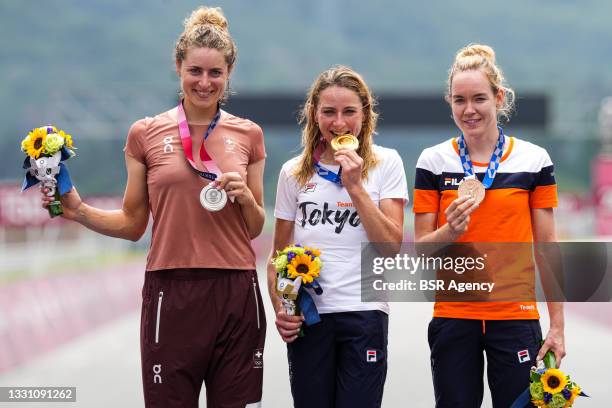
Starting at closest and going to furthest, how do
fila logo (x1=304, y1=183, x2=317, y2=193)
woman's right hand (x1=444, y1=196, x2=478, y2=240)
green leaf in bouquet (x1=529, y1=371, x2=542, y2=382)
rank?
woman's right hand (x1=444, y1=196, x2=478, y2=240) → green leaf in bouquet (x1=529, y1=371, x2=542, y2=382) → fila logo (x1=304, y1=183, x2=317, y2=193)

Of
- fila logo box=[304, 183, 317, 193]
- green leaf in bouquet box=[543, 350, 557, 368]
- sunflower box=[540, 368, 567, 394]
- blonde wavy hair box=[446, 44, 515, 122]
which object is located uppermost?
blonde wavy hair box=[446, 44, 515, 122]

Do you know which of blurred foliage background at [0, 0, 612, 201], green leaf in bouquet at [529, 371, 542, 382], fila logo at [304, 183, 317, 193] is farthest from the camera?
blurred foliage background at [0, 0, 612, 201]

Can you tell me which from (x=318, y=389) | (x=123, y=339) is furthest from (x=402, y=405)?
(x=123, y=339)

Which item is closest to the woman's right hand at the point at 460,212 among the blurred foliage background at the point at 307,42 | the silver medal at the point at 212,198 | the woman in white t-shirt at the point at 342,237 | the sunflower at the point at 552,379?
the woman in white t-shirt at the point at 342,237

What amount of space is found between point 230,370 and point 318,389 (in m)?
0.40

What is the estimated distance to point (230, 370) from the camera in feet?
15.8

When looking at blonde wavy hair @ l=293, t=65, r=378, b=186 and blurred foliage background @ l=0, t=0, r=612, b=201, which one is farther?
blurred foliage background @ l=0, t=0, r=612, b=201

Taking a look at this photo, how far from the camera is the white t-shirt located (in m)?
4.96

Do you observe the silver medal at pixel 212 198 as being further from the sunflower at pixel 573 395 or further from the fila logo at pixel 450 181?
the sunflower at pixel 573 395

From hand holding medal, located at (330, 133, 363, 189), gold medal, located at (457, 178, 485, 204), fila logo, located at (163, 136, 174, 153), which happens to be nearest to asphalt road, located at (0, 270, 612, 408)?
fila logo, located at (163, 136, 174, 153)

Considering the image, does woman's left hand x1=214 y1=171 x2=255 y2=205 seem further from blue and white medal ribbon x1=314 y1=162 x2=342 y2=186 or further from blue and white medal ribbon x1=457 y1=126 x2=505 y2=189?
blue and white medal ribbon x1=457 y1=126 x2=505 y2=189

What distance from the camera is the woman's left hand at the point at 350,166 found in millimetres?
4781

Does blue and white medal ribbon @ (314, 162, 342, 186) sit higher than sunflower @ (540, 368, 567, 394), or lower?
higher

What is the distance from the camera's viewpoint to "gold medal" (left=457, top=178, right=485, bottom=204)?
15.6 feet
